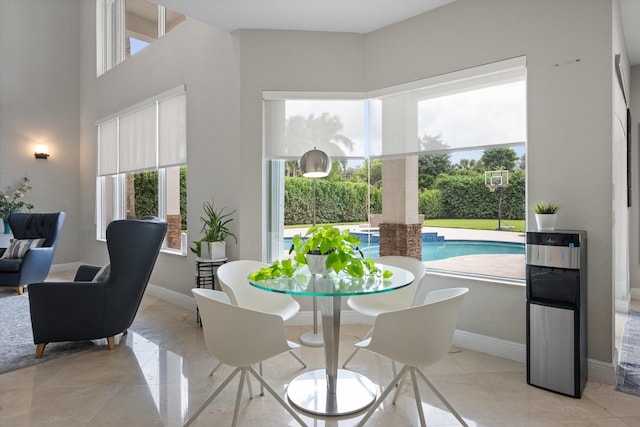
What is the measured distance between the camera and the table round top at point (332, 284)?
203cm

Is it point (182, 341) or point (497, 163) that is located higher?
point (497, 163)

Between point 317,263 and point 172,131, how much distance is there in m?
3.49

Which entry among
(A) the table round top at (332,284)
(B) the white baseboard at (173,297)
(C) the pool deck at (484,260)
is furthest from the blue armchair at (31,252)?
(C) the pool deck at (484,260)

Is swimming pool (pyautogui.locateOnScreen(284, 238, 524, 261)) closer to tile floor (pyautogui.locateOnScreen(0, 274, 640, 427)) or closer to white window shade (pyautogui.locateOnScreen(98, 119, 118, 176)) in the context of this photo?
tile floor (pyautogui.locateOnScreen(0, 274, 640, 427))

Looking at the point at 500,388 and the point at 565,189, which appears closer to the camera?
the point at 500,388

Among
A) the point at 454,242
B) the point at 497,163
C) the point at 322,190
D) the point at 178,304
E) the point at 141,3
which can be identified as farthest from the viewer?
the point at 141,3

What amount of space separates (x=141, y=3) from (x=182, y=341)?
17.1ft

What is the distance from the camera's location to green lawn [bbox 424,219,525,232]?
3359 millimetres

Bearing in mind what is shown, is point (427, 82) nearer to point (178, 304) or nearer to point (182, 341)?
point (182, 341)

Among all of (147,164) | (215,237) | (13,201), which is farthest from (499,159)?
(13,201)

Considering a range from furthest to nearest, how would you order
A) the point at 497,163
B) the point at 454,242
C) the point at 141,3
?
the point at 141,3 < the point at 454,242 < the point at 497,163

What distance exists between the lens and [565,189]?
2.85m

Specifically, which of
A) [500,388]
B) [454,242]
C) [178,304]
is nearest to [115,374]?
[178,304]

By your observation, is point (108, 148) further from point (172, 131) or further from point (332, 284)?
point (332, 284)
